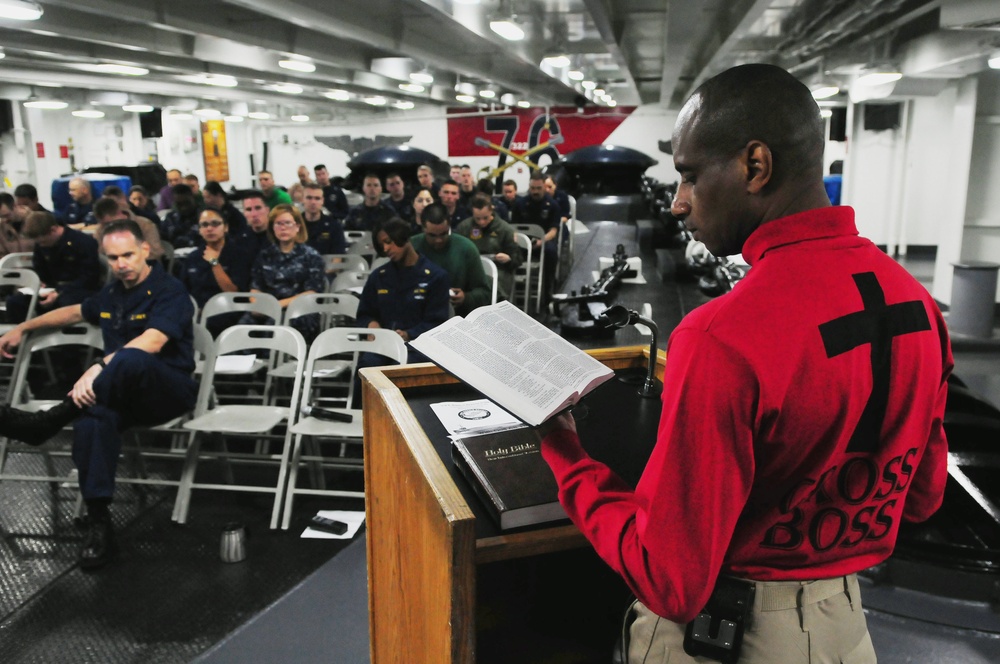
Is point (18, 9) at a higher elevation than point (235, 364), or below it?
higher

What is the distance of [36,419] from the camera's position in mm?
3387

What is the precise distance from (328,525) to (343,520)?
0.32 feet

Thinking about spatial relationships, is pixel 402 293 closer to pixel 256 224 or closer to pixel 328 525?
pixel 328 525

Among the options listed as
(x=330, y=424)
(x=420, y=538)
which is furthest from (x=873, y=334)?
(x=330, y=424)

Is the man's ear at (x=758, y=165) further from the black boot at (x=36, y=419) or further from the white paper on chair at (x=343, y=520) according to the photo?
the black boot at (x=36, y=419)

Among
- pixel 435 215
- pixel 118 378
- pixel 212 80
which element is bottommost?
pixel 118 378

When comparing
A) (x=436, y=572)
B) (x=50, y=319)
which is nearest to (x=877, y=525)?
(x=436, y=572)

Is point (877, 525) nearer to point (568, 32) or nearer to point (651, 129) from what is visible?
point (568, 32)

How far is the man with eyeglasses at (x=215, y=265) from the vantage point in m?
5.32

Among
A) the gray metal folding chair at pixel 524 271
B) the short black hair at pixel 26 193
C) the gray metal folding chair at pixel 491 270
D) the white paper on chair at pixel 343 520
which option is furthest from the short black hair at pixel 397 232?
the short black hair at pixel 26 193

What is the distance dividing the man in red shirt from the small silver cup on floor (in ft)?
8.65

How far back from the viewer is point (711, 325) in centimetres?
86

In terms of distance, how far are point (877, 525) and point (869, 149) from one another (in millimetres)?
12346

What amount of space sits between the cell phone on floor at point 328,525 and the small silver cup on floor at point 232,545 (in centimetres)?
35
